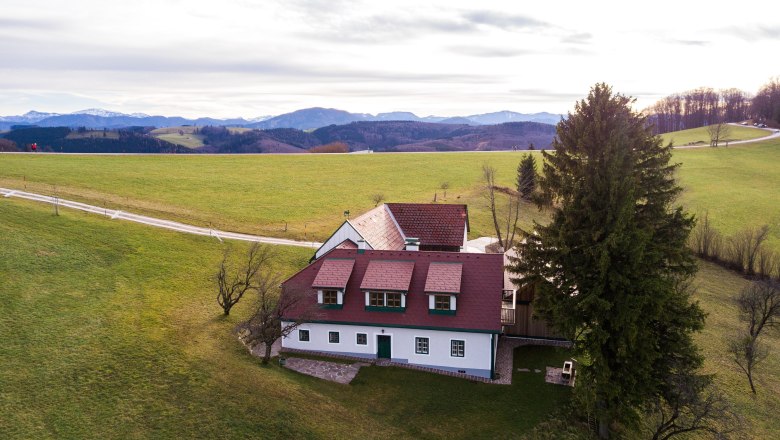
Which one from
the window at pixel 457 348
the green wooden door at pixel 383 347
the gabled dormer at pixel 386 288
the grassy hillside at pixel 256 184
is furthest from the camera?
the grassy hillside at pixel 256 184

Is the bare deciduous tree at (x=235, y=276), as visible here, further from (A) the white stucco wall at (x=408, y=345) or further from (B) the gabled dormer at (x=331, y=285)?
(A) the white stucco wall at (x=408, y=345)

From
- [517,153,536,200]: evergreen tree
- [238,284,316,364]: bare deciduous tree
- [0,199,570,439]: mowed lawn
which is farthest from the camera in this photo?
[517,153,536,200]: evergreen tree

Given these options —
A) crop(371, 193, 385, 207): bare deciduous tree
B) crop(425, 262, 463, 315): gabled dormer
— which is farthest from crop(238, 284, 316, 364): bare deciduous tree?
crop(371, 193, 385, 207): bare deciduous tree

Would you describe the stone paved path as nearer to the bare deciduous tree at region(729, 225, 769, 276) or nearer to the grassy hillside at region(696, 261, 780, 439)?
the grassy hillside at region(696, 261, 780, 439)

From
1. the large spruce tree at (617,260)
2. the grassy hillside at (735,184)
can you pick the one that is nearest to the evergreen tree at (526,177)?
the grassy hillside at (735,184)

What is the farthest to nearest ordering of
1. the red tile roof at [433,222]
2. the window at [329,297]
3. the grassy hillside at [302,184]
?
the grassy hillside at [302,184] < the red tile roof at [433,222] < the window at [329,297]

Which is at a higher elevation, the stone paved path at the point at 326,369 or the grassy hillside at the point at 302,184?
the grassy hillside at the point at 302,184
